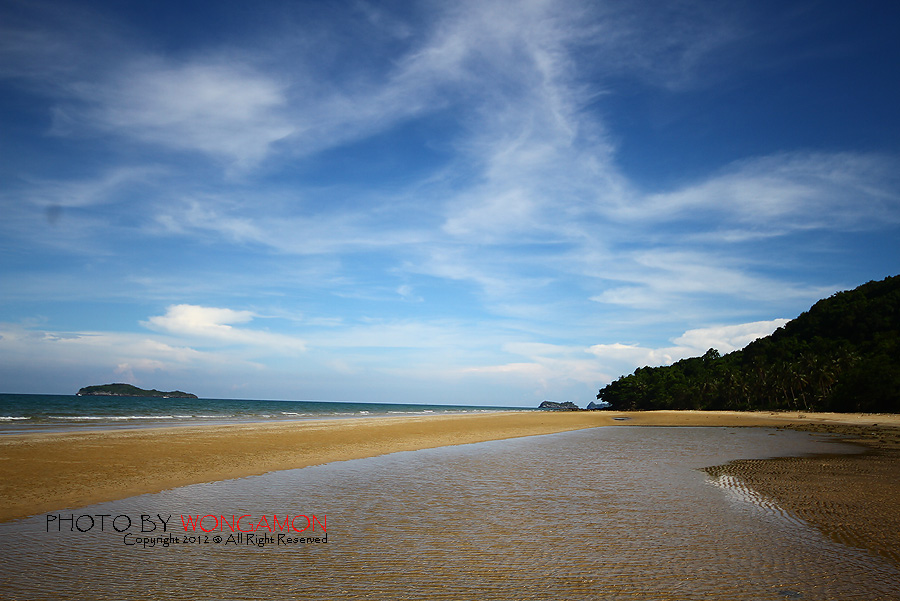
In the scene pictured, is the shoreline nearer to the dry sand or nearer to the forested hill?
the dry sand

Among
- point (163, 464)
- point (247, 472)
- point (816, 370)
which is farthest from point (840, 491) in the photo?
point (816, 370)

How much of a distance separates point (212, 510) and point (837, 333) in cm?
15996

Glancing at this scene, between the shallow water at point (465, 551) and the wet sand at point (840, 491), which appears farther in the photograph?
the wet sand at point (840, 491)

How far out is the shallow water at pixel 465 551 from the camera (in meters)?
6.39

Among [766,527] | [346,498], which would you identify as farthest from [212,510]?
[766,527]

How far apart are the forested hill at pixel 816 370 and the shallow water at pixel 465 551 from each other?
91.0 metres

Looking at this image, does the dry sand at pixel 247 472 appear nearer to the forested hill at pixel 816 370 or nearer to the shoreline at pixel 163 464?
the shoreline at pixel 163 464

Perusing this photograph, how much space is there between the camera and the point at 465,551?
8.07 m

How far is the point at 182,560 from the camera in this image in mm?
7523

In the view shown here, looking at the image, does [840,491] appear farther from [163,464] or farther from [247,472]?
[163,464]

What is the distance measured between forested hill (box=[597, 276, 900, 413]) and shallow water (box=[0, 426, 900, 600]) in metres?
91.0

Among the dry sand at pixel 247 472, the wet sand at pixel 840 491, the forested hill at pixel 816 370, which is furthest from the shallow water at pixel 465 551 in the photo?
the forested hill at pixel 816 370

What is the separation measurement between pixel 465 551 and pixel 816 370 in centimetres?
12367

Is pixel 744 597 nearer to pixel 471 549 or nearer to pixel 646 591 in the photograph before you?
pixel 646 591
